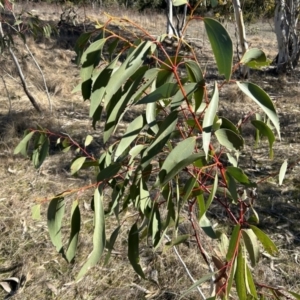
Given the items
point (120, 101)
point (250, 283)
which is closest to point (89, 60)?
point (120, 101)

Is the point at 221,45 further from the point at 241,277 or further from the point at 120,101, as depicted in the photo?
the point at 241,277

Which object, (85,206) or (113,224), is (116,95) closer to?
(113,224)

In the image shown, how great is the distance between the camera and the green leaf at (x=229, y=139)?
2.74 feet

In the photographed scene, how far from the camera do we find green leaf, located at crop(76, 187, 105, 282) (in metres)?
0.86

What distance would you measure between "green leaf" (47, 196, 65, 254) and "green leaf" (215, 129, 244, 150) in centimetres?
38

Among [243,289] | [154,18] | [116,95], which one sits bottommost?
[154,18]

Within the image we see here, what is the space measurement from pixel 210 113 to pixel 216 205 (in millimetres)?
2093

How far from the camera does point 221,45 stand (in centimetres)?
74

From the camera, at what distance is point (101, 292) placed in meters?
2.07

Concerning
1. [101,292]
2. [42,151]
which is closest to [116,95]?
[42,151]

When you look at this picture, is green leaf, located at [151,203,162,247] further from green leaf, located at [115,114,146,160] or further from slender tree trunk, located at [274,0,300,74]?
slender tree trunk, located at [274,0,300,74]

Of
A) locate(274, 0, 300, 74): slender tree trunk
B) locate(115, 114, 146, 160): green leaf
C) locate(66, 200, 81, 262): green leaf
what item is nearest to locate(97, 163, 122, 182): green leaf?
locate(115, 114, 146, 160): green leaf

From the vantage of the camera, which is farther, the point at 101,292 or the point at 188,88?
the point at 101,292

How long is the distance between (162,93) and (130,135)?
0.14 meters
